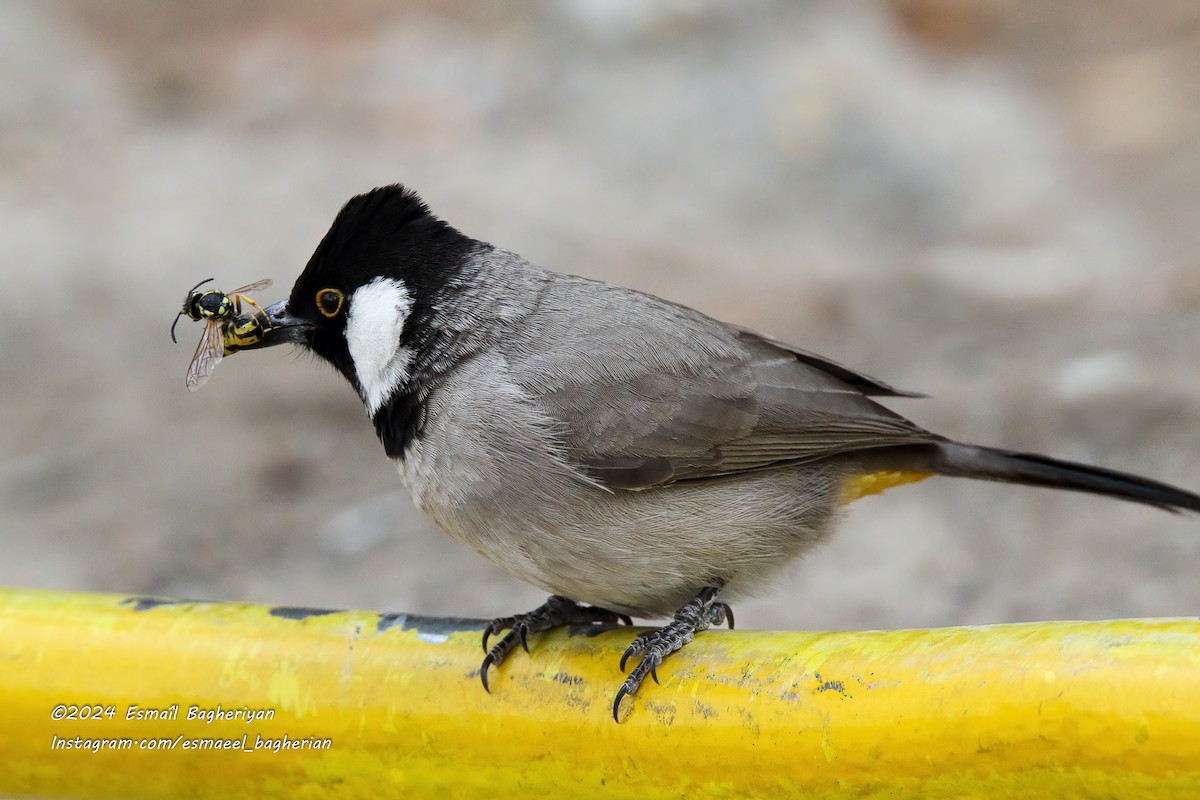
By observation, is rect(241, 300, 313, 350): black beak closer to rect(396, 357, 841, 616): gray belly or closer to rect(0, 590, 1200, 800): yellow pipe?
rect(396, 357, 841, 616): gray belly

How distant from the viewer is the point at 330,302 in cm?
323

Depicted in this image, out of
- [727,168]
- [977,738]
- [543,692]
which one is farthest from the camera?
[727,168]

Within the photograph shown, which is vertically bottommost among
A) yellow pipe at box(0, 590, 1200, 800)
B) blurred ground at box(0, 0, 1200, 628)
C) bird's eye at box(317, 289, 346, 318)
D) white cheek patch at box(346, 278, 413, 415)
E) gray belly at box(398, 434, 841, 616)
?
yellow pipe at box(0, 590, 1200, 800)

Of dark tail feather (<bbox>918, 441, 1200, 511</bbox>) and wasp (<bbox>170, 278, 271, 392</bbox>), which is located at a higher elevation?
wasp (<bbox>170, 278, 271, 392</bbox>)

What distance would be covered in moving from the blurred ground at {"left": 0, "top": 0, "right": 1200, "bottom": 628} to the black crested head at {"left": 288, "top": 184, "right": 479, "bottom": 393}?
83.4 inches

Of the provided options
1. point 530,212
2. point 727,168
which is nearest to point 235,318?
point 530,212

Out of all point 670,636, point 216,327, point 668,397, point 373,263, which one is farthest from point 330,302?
point 670,636

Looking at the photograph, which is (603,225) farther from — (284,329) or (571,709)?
(571,709)

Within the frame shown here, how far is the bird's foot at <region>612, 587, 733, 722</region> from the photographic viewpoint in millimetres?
2621

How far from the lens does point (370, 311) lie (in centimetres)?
319

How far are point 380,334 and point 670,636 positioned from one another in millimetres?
1010

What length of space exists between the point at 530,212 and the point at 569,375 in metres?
5.42

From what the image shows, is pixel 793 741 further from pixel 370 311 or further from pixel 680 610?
pixel 370 311

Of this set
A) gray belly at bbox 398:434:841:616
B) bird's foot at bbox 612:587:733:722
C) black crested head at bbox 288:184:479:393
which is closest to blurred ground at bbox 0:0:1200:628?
gray belly at bbox 398:434:841:616
